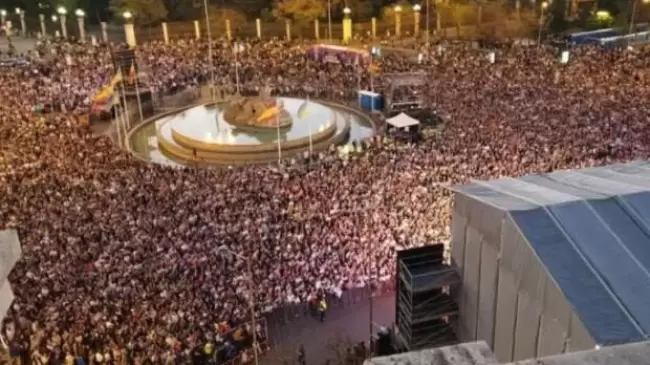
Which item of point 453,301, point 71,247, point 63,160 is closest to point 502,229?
point 453,301

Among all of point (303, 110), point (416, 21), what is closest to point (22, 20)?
point (416, 21)

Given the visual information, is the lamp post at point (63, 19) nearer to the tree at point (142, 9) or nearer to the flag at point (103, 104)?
the tree at point (142, 9)

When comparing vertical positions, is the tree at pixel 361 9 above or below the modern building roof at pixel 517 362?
below

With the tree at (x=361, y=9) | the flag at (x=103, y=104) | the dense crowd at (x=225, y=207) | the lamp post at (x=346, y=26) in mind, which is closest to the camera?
the dense crowd at (x=225, y=207)

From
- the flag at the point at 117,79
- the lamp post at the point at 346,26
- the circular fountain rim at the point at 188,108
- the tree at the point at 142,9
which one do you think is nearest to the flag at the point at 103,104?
the flag at the point at 117,79

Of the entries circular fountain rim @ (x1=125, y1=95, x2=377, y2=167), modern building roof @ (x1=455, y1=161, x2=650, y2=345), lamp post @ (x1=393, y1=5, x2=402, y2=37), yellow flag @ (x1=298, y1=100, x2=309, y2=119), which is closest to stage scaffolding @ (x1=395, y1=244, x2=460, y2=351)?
modern building roof @ (x1=455, y1=161, x2=650, y2=345)

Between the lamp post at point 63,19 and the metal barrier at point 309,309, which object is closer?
the metal barrier at point 309,309
